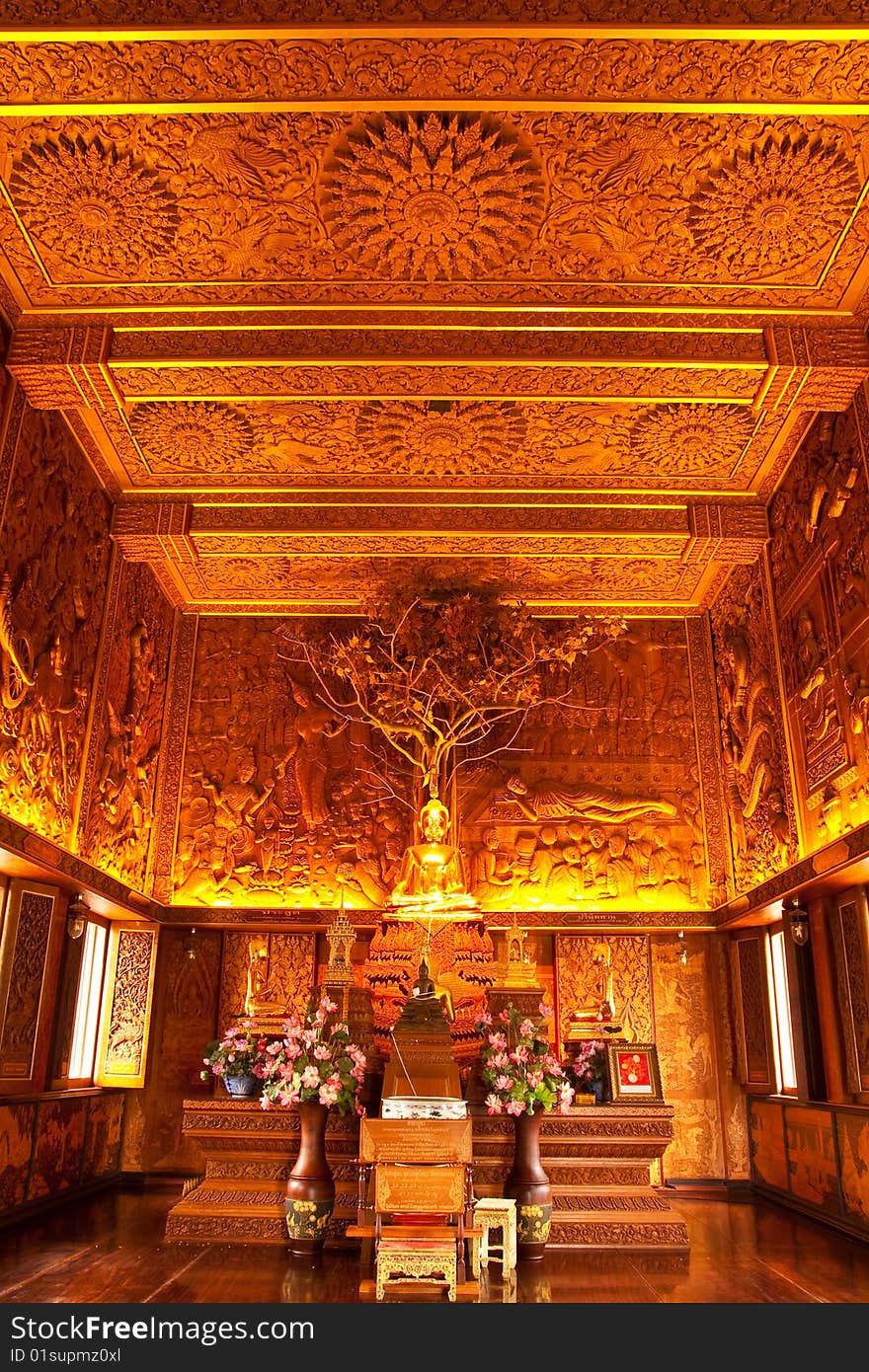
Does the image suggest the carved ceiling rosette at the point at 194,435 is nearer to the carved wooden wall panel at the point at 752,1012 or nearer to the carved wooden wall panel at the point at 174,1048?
the carved wooden wall panel at the point at 174,1048

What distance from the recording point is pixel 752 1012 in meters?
8.17

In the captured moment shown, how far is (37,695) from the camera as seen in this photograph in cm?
655

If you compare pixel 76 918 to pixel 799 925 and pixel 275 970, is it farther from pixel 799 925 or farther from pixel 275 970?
pixel 799 925

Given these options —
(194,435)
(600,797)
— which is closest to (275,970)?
(600,797)

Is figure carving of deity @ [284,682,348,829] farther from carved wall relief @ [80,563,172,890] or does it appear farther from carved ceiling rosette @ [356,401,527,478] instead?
carved ceiling rosette @ [356,401,527,478]

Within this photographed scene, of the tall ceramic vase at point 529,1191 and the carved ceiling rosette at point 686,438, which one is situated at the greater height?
the carved ceiling rosette at point 686,438

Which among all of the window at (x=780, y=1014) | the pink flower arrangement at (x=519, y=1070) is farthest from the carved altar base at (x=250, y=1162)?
the window at (x=780, y=1014)

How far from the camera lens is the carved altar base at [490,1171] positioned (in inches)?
212

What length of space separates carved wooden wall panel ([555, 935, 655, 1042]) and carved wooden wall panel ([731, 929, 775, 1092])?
0.77m

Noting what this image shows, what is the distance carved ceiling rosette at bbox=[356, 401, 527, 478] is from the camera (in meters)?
7.06

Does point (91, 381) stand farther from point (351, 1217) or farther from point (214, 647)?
point (351, 1217)

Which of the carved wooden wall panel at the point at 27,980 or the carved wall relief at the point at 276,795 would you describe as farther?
the carved wall relief at the point at 276,795

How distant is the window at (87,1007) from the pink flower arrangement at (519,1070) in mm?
3867

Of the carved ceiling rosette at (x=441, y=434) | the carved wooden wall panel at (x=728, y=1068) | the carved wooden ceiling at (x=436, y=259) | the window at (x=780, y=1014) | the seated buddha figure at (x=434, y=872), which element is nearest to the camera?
the carved wooden ceiling at (x=436, y=259)
